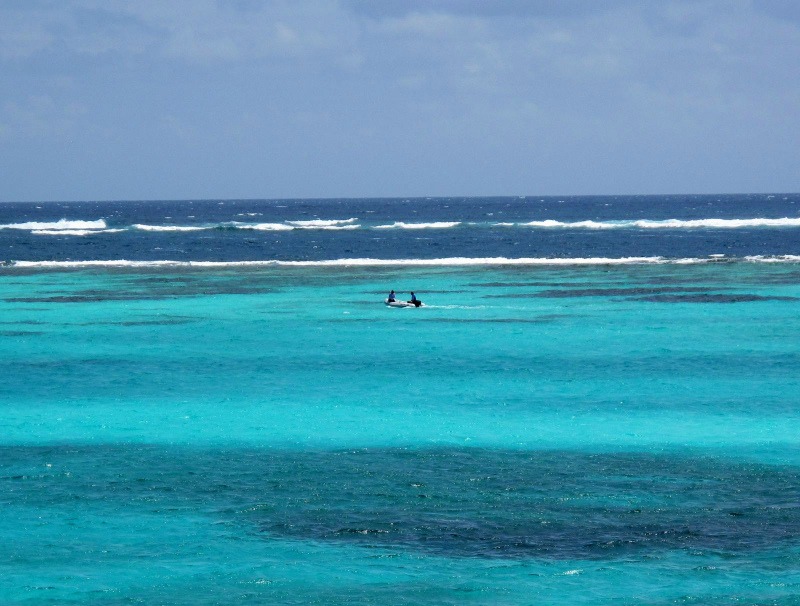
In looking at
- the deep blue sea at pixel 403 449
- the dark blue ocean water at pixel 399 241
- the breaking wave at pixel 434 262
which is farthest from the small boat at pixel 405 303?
the dark blue ocean water at pixel 399 241

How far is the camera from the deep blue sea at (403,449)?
10391 millimetres

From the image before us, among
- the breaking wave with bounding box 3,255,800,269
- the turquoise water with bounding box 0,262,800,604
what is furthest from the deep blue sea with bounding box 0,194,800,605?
the breaking wave with bounding box 3,255,800,269

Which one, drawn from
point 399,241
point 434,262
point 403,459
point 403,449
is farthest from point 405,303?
point 399,241

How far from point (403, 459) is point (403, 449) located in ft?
1.98

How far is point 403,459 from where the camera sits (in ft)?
47.9

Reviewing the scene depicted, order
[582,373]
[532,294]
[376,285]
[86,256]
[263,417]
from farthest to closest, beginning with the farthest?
[86,256] → [376,285] → [532,294] → [582,373] → [263,417]

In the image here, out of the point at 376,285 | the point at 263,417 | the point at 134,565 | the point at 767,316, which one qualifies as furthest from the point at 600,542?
the point at 376,285

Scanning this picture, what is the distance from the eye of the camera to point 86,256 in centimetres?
5859

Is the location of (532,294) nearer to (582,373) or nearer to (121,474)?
(582,373)

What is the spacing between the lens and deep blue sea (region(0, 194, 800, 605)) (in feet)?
34.1

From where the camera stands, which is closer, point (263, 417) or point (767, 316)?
point (263, 417)

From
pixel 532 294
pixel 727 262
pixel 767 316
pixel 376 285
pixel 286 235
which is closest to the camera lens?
pixel 767 316

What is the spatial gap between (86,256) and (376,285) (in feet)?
77.0

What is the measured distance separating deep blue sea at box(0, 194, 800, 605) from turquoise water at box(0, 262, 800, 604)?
0.15ft
